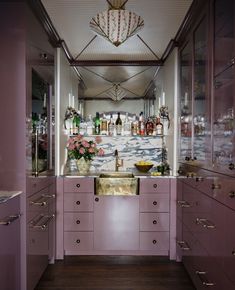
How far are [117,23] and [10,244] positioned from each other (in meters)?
1.65

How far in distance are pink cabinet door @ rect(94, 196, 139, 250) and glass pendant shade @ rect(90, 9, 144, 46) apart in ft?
5.89

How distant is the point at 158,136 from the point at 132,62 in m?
1.00

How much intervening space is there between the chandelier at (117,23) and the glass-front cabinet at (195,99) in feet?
1.89

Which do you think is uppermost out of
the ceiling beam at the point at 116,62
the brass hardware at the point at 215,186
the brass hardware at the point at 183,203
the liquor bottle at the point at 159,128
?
the ceiling beam at the point at 116,62

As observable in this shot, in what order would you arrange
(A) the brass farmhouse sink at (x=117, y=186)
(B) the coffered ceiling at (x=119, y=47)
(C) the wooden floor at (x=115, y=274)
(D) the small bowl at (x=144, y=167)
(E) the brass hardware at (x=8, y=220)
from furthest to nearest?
1. (D) the small bowl at (x=144, y=167)
2. (A) the brass farmhouse sink at (x=117, y=186)
3. (C) the wooden floor at (x=115, y=274)
4. (B) the coffered ceiling at (x=119, y=47)
5. (E) the brass hardware at (x=8, y=220)

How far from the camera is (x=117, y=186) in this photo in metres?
3.42

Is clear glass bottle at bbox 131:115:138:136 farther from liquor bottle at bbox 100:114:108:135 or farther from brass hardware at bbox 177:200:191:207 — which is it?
brass hardware at bbox 177:200:191:207

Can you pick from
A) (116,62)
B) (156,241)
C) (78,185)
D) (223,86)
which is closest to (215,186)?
(223,86)

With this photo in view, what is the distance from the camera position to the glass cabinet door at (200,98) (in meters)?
2.36

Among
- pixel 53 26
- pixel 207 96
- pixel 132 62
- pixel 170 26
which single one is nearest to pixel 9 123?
pixel 53 26

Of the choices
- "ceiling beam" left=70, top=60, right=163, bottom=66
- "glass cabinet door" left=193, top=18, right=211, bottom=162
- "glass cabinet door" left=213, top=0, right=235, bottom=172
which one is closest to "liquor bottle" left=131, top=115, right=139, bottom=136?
"ceiling beam" left=70, top=60, right=163, bottom=66

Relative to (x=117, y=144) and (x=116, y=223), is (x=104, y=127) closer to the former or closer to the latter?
(x=117, y=144)

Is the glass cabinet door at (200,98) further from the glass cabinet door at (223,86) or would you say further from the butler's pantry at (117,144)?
the glass cabinet door at (223,86)

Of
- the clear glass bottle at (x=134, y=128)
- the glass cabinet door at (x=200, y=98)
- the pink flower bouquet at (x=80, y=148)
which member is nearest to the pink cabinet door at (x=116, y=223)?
the pink flower bouquet at (x=80, y=148)
